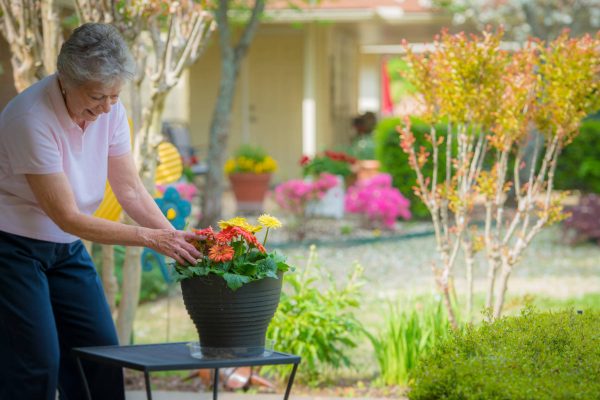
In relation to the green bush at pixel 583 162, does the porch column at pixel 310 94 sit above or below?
above

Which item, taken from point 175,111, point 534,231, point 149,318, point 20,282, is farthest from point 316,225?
point 175,111

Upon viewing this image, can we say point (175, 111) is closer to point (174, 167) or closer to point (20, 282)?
point (174, 167)

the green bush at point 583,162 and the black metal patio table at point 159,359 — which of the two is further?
the green bush at point 583,162

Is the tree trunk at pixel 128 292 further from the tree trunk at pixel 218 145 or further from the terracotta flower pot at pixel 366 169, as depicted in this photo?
the terracotta flower pot at pixel 366 169

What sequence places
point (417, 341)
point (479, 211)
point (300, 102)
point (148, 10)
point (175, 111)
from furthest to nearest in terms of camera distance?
1. point (175, 111)
2. point (300, 102)
3. point (479, 211)
4. point (417, 341)
5. point (148, 10)

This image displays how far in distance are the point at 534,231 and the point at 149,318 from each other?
3009 mm

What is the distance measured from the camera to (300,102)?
15.9 meters

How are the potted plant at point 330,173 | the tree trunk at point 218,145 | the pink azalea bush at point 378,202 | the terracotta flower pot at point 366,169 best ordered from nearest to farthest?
the tree trunk at point 218,145, the potted plant at point 330,173, the pink azalea bush at point 378,202, the terracotta flower pot at point 366,169

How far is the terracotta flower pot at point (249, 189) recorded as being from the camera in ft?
39.4

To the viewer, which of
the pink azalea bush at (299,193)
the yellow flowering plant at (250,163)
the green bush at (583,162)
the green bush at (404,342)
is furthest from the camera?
the yellow flowering plant at (250,163)

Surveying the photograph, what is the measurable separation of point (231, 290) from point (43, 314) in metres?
0.57

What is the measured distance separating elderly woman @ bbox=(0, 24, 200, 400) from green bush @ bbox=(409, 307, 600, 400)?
2.38 ft

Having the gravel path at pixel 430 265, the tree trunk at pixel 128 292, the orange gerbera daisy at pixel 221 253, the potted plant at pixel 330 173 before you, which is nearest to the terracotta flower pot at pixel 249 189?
the potted plant at pixel 330 173

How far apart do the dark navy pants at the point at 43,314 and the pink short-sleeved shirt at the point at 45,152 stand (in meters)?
0.06
